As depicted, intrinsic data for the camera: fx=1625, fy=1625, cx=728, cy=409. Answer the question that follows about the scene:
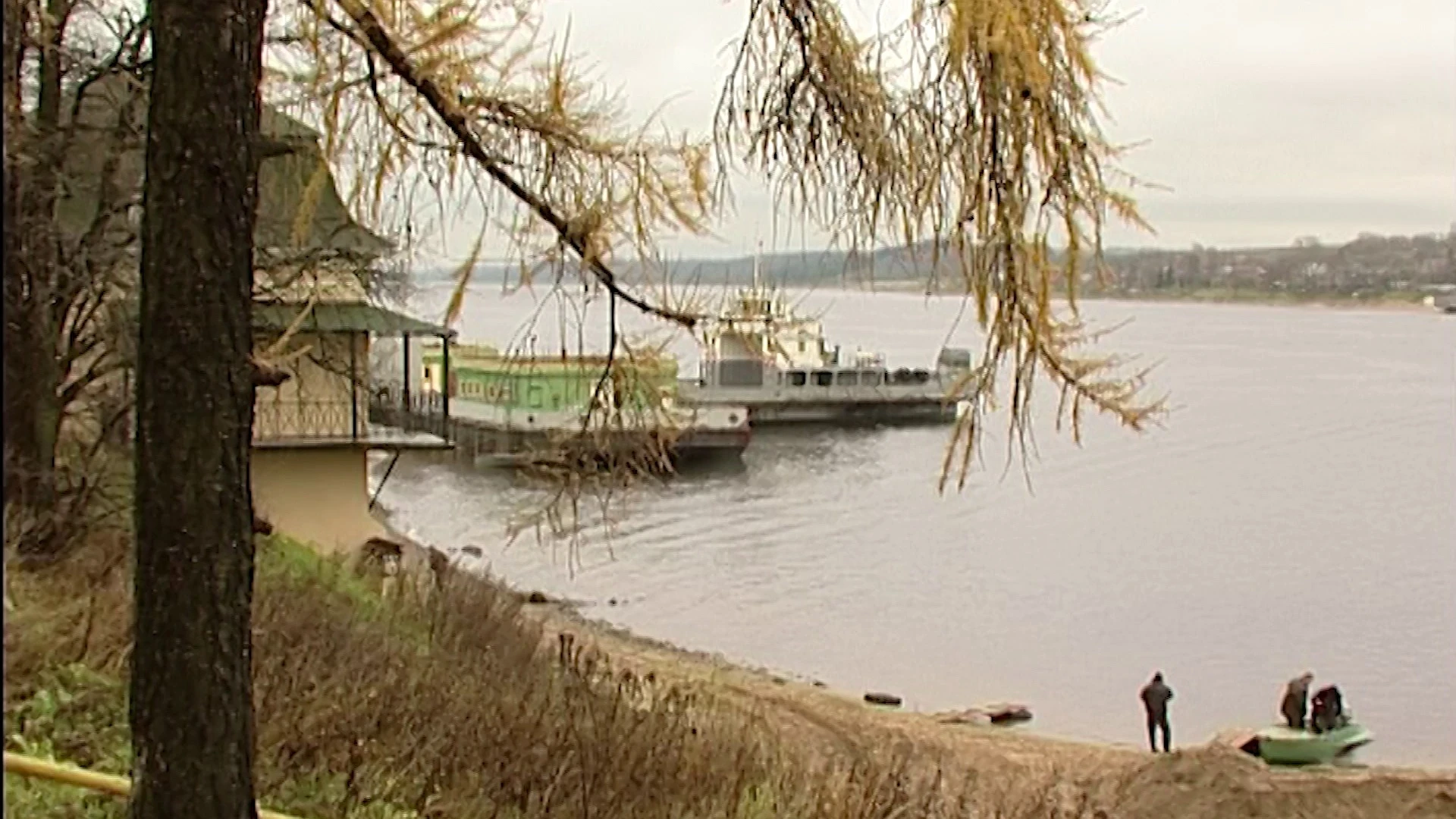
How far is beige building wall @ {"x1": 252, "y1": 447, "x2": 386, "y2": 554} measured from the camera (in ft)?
55.8

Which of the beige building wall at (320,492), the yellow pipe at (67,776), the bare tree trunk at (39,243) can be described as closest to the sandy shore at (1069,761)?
the beige building wall at (320,492)

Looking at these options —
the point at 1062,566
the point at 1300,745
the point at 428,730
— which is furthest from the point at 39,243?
the point at 1062,566

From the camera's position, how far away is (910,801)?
636cm

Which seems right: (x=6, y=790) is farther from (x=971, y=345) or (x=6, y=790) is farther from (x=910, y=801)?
(x=910, y=801)

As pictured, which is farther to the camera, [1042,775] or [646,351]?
[1042,775]

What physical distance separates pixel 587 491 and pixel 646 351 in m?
0.70

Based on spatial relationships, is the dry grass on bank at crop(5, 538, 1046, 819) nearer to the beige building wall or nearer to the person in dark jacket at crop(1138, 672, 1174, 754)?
the beige building wall

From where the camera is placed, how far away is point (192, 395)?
3.60 metres

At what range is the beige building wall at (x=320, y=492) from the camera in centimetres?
1700

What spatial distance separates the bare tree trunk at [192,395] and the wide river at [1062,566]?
96.3 inches

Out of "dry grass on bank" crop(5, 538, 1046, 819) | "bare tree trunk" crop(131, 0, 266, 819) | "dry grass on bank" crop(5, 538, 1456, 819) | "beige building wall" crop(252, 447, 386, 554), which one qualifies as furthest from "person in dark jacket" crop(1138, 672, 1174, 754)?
"bare tree trunk" crop(131, 0, 266, 819)

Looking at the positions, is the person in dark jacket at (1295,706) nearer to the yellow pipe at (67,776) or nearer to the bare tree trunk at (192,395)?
the yellow pipe at (67,776)

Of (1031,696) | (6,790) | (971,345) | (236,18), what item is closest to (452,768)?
(6,790)

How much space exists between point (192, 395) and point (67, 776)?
3.88 feet
